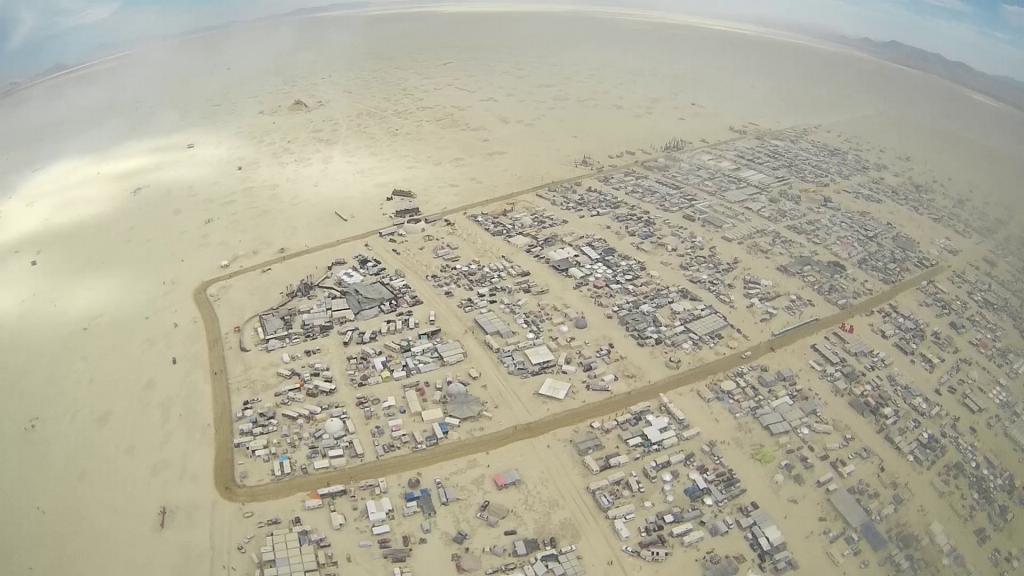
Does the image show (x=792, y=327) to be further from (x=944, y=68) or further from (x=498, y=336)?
(x=944, y=68)

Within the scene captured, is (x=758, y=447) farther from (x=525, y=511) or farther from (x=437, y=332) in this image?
(x=437, y=332)

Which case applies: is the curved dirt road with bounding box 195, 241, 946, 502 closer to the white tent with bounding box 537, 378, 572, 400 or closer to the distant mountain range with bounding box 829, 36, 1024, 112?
the white tent with bounding box 537, 378, 572, 400

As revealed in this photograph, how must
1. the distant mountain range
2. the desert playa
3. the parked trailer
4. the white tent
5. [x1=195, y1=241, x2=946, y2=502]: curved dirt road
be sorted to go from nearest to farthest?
the desert playa
[x1=195, y1=241, x2=946, y2=502]: curved dirt road
the white tent
the parked trailer
the distant mountain range

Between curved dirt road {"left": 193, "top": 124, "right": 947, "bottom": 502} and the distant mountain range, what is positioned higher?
the distant mountain range

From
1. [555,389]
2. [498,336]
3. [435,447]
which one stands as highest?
[555,389]

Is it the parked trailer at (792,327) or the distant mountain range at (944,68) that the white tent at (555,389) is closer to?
the parked trailer at (792,327)

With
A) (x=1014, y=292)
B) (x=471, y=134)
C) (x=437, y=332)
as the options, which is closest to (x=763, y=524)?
(x=437, y=332)

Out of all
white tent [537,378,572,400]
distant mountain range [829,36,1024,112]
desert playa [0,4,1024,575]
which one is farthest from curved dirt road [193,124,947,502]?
distant mountain range [829,36,1024,112]

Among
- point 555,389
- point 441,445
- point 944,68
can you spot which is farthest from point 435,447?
point 944,68

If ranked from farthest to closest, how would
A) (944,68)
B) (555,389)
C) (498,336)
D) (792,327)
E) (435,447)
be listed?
(944,68) < (792,327) < (498,336) < (555,389) < (435,447)
